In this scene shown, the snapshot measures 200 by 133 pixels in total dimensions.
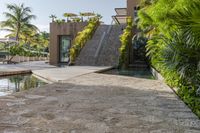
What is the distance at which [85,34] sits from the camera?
2241cm

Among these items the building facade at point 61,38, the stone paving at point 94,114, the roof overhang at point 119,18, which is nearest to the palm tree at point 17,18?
the roof overhang at point 119,18

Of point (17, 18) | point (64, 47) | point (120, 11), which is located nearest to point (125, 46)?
point (64, 47)

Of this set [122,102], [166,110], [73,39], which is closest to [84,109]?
[122,102]

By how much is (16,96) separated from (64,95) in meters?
1.05

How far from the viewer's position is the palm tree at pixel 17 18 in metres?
39.2

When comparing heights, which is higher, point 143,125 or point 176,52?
point 176,52

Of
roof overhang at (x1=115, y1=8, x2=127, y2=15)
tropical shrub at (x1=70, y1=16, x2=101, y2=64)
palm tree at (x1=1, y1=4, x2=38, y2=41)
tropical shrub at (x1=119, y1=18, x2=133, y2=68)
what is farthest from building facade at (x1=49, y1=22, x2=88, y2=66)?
palm tree at (x1=1, y1=4, x2=38, y2=41)

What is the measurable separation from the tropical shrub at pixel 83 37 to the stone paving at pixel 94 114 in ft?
47.7

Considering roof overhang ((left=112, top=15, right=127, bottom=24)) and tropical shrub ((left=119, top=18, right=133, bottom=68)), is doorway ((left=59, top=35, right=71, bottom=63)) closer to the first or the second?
roof overhang ((left=112, top=15, right=127, bottom=24))

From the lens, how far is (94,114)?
496 cm

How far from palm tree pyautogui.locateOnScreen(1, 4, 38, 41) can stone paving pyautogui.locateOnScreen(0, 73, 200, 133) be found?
1350 inches

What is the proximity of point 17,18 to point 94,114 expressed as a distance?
122 feet

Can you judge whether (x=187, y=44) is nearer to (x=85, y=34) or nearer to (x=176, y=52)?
(x=176, y=52)

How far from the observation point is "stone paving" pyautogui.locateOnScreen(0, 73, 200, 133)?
412 cm
